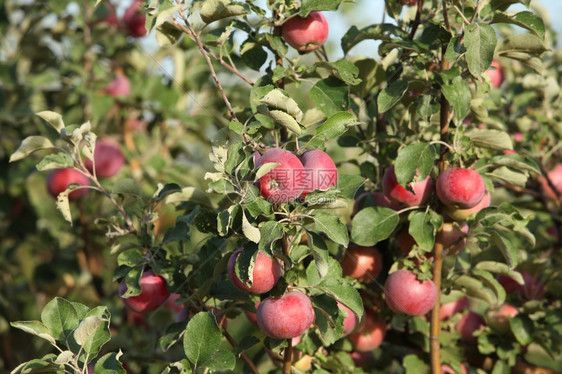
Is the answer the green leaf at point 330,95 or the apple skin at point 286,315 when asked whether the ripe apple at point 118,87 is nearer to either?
the green leaf at point 330,95

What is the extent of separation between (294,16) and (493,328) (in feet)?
2.83

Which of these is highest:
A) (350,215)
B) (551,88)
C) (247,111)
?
(247,111)

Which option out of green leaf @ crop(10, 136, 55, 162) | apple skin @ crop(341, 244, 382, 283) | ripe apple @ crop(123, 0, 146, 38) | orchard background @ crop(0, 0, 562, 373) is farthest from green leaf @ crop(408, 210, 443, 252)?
ripe apple @ crop(123, 0, 146, 38)

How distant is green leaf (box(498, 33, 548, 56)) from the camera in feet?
3.91

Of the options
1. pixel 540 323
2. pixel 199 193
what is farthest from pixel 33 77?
pixel 540 323

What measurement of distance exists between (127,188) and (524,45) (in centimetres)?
83

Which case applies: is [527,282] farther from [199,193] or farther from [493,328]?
[199,193]

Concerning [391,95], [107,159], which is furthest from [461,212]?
[107,159]

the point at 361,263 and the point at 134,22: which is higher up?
the point at 361,263

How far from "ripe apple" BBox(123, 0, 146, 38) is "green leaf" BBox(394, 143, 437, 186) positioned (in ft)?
5.53

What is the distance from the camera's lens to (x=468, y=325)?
4.95ft

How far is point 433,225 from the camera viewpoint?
1.20m

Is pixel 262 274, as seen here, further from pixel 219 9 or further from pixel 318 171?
pixel 219 9

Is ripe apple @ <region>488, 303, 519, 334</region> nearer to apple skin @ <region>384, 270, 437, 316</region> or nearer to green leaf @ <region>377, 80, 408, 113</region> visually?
apple skin @ <region>384, 270, 437, 316</region>
